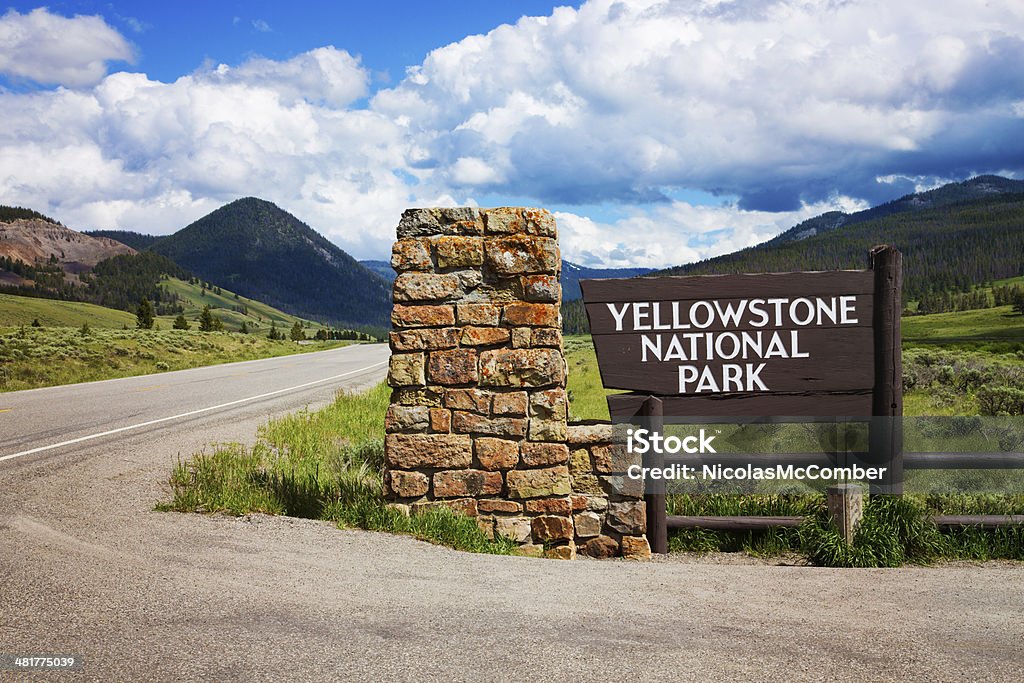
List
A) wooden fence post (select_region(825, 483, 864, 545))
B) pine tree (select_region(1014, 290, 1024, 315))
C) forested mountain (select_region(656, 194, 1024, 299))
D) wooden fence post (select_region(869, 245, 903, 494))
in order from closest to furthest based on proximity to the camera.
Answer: wooden fence post (select_region(825, 483, 864, 545)) < wooden fence post (select_region(869, 245, 903, 494)) < pine tree (select_region(1014, 290, 1024, 315)) < forested mountain (select_region(656, 194, 1024, 299))

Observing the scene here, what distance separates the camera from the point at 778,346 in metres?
6.99

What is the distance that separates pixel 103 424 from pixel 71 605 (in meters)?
9.47

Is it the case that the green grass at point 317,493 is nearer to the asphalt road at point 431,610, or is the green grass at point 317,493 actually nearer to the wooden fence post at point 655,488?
the asphalt road at point 431,610

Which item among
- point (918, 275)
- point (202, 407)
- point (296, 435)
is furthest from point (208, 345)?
point (918, 275)

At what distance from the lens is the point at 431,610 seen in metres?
4.73

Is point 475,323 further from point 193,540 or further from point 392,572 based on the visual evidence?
point 193,540

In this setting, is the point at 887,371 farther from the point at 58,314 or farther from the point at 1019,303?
the point at 58,314

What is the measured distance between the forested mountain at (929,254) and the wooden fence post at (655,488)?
107346 mm

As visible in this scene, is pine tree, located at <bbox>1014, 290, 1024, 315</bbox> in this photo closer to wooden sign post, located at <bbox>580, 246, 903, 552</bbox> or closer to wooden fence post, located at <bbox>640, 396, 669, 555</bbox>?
wooden sign post, located at <bbox>580, 246, 903, 552</bbox>

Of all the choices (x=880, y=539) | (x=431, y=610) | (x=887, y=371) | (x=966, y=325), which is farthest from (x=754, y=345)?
(x=966, y=325)

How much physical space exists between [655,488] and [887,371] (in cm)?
234

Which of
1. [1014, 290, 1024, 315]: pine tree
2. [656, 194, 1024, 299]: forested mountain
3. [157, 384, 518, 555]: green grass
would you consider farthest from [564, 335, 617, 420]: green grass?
[656, 194, 1024, 299]: forested mountain

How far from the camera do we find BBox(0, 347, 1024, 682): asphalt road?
3953mm

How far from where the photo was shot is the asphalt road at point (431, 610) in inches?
156
